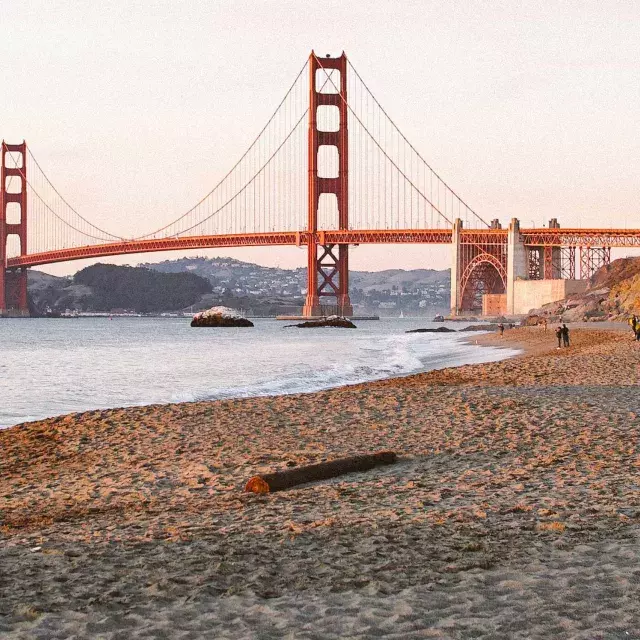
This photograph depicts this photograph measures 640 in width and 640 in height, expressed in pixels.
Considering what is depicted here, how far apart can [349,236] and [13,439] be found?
68.3 m

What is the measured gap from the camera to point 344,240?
77.4 meters

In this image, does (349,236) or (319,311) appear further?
(319,311)

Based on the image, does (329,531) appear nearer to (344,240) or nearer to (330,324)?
(330,324)

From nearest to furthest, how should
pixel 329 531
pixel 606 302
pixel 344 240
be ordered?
pixel 329 531, pixel 606 302, pixel 344 240

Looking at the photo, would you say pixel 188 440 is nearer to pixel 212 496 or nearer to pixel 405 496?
pixel 212 496

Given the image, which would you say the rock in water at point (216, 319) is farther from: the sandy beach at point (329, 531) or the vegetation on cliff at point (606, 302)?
the sandy beach at point (329, 531)

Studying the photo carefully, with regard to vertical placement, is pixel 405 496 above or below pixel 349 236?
below

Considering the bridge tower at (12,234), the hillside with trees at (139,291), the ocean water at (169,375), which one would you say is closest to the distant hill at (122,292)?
the hillside with trees at (139,291)

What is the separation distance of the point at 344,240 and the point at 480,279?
23.8m

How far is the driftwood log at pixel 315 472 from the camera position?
6191 mm

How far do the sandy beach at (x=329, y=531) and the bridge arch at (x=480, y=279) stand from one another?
265ft

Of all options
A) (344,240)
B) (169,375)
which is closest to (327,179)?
(344,240)

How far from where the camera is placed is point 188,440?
893cm

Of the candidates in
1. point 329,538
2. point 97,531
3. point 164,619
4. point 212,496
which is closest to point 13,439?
point 212,496
